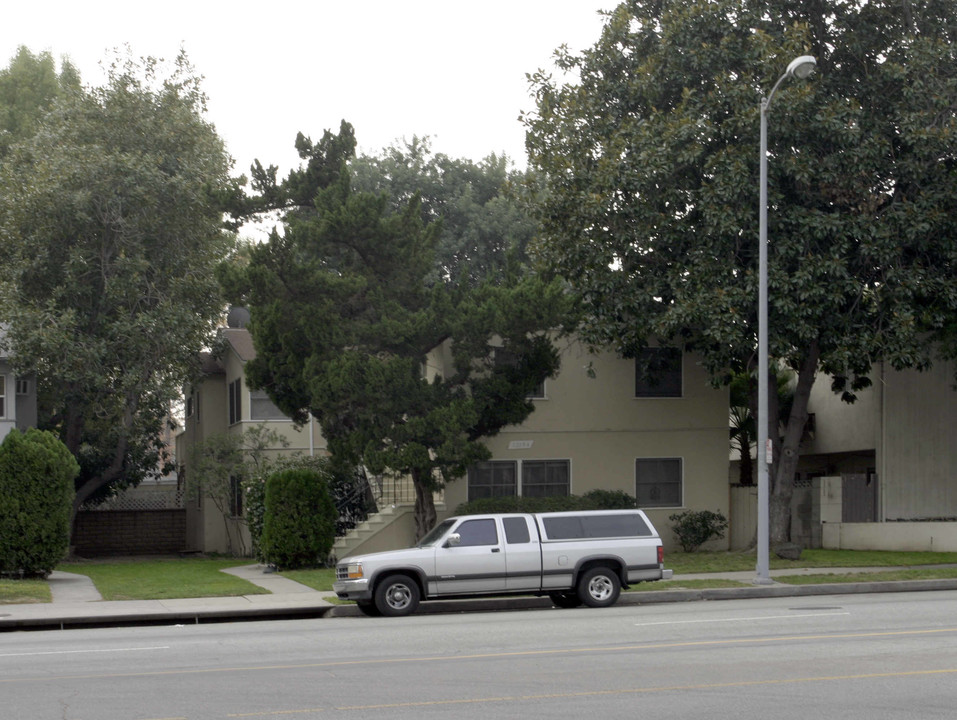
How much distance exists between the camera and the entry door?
18172 millimetres

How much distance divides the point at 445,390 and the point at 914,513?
12895 mm

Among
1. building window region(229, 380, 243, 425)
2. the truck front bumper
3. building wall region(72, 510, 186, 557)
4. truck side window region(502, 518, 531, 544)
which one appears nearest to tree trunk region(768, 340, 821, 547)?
truck side window region(502, 518, 531, 544)

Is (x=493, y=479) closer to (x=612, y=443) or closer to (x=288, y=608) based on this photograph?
(x=612, y=443)

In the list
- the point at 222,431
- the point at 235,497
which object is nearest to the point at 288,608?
the point at 235,497

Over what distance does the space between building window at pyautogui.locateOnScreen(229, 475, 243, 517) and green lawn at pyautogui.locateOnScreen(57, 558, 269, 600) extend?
5.88ft

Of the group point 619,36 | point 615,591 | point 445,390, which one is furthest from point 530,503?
point 619,36

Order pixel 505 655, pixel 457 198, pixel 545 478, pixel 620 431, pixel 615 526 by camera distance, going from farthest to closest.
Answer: pixel 457 198, pixel 620 431, pixel 545 478, pixel 615 526, pixel 505 655

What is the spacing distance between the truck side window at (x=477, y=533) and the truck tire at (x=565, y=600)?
1.52 m

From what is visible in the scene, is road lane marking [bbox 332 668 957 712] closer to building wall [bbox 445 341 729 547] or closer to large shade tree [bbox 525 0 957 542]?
large shade tree [bbox 525 0 957 542]

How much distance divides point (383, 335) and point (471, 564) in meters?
7.51

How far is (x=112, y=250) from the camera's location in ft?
110

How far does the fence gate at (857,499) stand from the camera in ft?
96.5

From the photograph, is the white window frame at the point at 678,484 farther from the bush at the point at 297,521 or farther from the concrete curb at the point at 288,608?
the concrete curb at the point at 288,608

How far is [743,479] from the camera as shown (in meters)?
32.5
